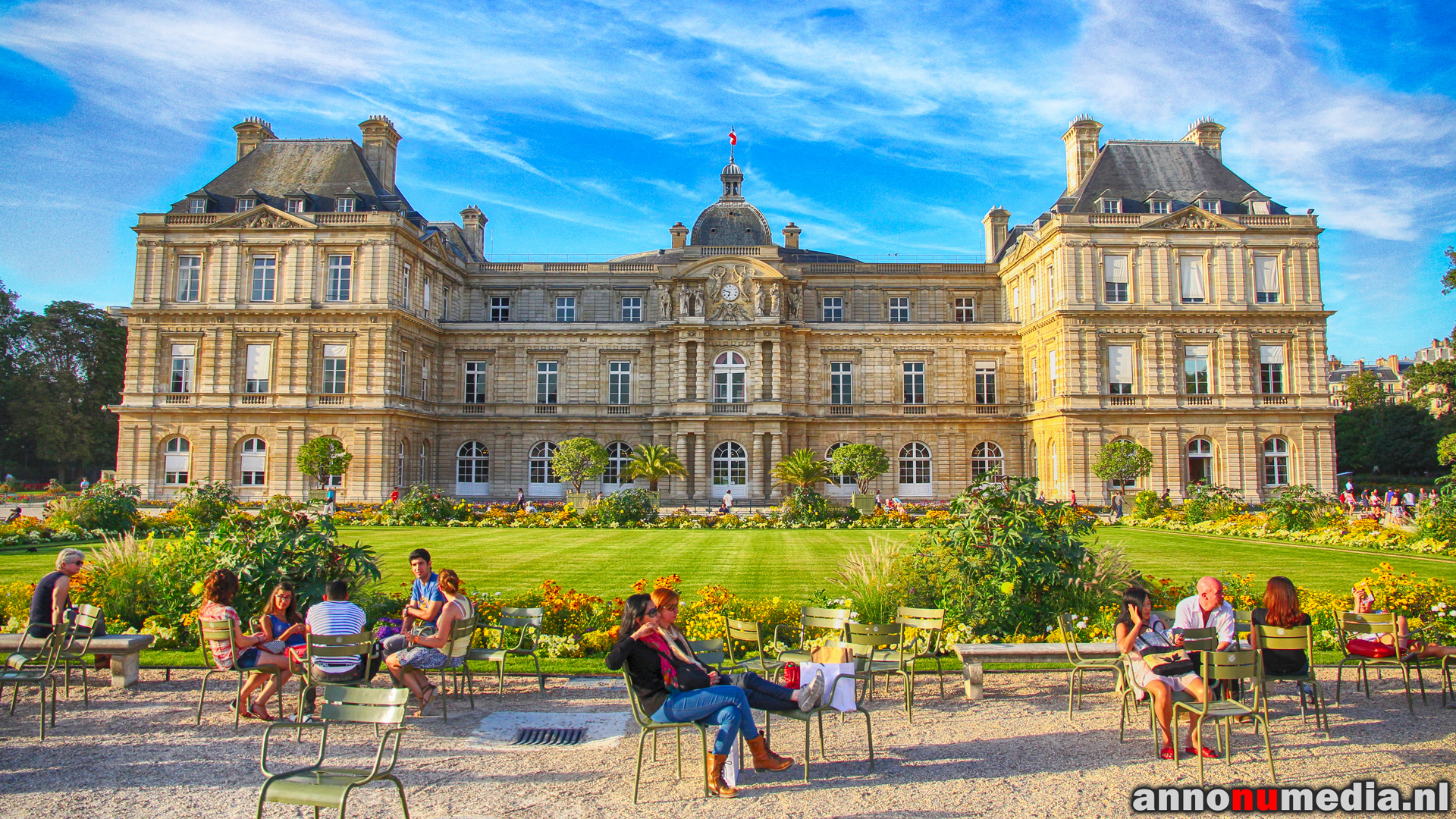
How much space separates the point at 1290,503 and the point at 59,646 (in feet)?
88.9

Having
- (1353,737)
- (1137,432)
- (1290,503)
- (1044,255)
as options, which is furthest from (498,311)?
(1353,737)

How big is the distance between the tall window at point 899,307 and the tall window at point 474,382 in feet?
68.6

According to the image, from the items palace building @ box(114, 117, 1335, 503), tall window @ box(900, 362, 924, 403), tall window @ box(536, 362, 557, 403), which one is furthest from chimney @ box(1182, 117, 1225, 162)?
tall window @ box(536, 362, 557, 403)

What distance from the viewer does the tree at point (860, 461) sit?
107ft

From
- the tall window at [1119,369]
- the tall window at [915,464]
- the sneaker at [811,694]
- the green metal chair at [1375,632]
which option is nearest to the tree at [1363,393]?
the tall window at [1119,369]

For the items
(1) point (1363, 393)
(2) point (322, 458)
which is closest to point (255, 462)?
(2) point (322, 458)

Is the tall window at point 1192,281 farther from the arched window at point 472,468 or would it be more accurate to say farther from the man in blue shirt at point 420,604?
the man in blue shirt at point 420,604

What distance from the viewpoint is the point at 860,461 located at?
3250 cm

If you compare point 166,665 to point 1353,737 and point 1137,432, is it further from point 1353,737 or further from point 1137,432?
point 1137,432

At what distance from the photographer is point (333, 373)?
3672 cm

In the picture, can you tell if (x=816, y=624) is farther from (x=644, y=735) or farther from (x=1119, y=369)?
(x=1119, y=369)

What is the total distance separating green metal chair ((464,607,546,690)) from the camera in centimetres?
882

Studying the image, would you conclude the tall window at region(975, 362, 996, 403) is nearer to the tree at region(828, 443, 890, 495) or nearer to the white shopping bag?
the tree at region(828, 443, 890, 495)

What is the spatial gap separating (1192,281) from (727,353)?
20373 millimetres
